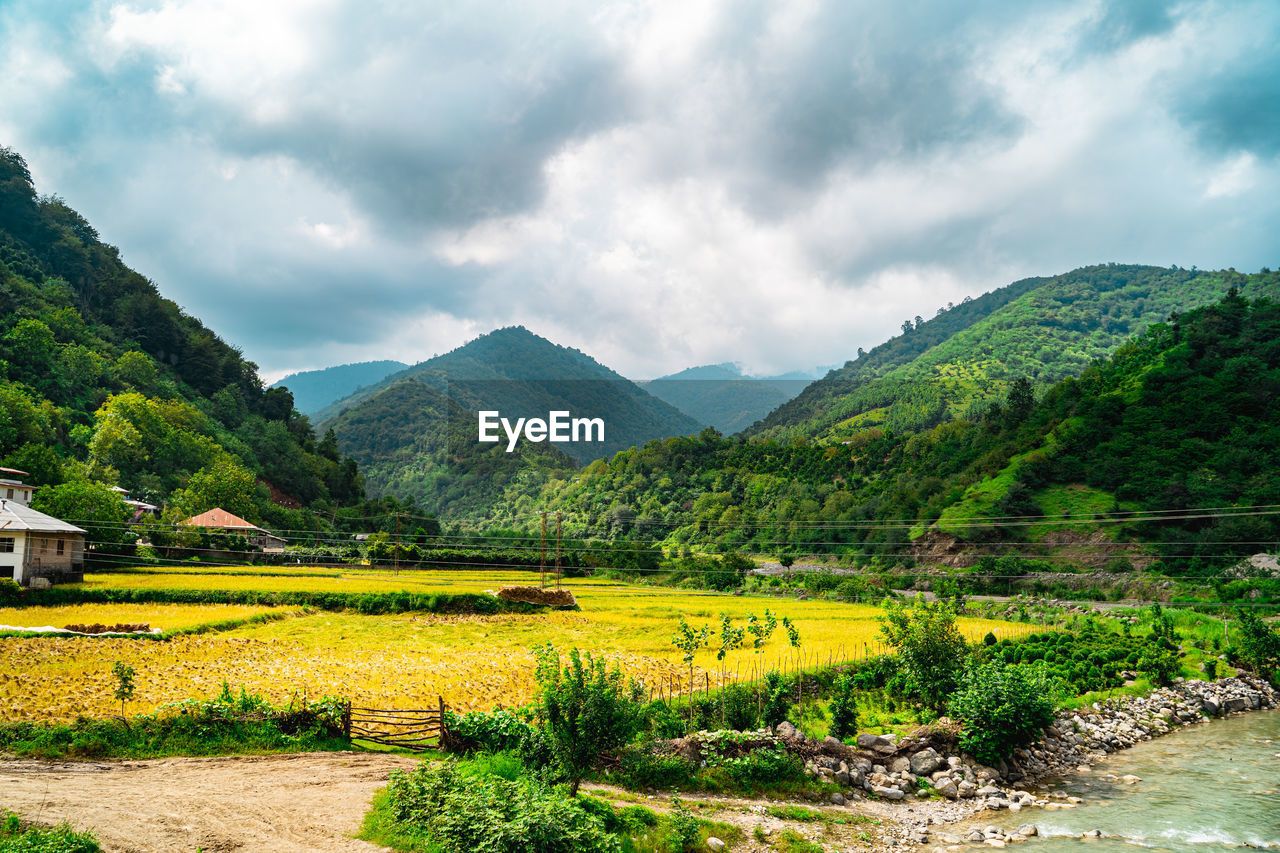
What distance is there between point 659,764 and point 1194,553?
2304 inches

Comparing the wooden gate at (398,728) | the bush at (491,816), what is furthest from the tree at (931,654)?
the wooden gate at (398,728)

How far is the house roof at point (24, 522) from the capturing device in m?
37.2

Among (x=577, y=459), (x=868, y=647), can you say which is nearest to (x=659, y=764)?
(x=868, y=647)


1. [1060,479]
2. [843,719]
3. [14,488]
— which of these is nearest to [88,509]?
[14,488]

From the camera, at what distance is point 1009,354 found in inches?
6432

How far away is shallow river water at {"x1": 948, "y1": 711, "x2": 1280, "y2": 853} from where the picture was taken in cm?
1627

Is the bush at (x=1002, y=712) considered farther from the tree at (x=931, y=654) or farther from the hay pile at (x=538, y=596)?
the hay pile at (x=538, y=596)

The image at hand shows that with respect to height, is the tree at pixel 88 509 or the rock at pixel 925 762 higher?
the tree at pixel 88 509

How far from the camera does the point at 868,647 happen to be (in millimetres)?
32656

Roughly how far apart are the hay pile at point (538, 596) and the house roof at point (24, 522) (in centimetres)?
2521

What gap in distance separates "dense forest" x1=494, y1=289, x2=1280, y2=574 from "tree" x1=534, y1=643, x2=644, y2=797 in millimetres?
56218

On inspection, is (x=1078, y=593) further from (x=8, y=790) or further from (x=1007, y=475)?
(x=8, y=790)

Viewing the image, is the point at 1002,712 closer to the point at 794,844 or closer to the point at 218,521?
the point at 794,844

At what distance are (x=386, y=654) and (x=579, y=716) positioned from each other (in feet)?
56.8
